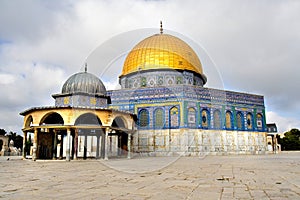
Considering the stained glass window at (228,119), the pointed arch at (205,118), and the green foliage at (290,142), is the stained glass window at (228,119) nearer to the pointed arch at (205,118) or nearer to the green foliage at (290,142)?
the pointed arch at (205,118)

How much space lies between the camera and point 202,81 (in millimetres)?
33375

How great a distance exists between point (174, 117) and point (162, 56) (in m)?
8.21

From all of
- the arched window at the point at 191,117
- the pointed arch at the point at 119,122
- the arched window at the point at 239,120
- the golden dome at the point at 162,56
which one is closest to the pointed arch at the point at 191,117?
the arched window at the point at 191,117

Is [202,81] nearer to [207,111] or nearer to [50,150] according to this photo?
[207,111]

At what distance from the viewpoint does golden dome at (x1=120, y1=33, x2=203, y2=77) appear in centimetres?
3042

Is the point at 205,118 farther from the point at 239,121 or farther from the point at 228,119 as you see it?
the point at 239,121

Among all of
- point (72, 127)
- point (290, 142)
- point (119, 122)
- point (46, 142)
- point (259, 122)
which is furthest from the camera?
point (290, 142)

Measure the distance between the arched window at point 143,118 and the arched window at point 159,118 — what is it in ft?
2.64

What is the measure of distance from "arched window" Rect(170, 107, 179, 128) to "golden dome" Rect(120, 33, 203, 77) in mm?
6018

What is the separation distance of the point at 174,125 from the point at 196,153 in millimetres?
3214

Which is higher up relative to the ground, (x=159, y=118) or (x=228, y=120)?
(x=159, y=118)

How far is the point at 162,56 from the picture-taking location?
30.7m

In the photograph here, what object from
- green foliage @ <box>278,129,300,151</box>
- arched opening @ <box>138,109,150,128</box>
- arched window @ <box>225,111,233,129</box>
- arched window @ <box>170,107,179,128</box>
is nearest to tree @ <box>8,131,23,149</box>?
arched opening @ <box>138,109,150,128</box>

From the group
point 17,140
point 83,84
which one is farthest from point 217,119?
point 17,140
